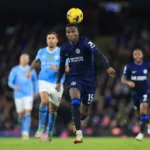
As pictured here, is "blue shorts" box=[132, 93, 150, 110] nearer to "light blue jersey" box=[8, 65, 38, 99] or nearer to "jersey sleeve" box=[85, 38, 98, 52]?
"light blue jersey" box=[8, 65, 38, 99]

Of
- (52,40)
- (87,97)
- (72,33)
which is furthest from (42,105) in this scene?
(72,33)

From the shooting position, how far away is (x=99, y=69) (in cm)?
2797

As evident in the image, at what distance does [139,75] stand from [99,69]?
10757mm

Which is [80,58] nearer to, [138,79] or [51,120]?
[51,120]

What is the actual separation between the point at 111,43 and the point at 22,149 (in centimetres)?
1827

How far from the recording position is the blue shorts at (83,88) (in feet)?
42.7

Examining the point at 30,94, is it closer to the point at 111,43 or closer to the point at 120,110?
the point at 120,110

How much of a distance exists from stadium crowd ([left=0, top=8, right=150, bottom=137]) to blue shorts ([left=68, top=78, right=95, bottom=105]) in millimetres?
10211

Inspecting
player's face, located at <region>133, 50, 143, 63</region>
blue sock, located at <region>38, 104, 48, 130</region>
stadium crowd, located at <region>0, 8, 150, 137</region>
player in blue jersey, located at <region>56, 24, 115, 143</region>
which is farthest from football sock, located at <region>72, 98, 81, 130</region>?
stadium crowd, located at <region>0, 8, 150, 137</region>

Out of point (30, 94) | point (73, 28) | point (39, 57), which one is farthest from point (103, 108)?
point (73, 28)

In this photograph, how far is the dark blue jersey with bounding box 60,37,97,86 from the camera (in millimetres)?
13000

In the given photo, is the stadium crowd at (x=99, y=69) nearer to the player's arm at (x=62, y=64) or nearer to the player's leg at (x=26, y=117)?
the player's leg at (x=26, y=117)

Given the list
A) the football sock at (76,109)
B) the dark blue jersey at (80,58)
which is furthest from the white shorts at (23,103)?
the football sock at (76,109)

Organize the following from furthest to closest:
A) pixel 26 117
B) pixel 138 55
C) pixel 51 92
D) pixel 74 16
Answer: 1. pixel 26 117
2. pixel 138 55
3. pixel 51 92
4. pixel 74 16
